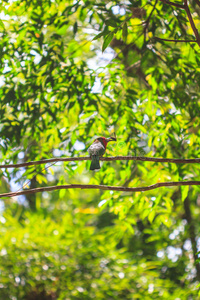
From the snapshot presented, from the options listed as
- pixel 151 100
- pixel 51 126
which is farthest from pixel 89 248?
pixel 151 100

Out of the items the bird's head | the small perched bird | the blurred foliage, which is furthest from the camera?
the blurred foliage

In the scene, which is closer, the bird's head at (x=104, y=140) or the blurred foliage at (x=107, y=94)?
the bird's head at (x=104, y=140)

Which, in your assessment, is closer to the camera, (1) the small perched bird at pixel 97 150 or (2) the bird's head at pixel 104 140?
(1) the small perched bird at pixel 97 150

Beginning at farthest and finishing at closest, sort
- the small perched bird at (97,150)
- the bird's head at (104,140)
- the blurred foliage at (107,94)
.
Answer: the blurred foliage at (107,94) → the bird's head at (104,140) → the small perched bird at (97,150)

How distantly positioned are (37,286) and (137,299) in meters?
1.31

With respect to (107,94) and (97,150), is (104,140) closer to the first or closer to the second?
(97,150)

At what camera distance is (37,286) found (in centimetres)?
417

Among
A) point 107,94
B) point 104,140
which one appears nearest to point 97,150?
point 104,140

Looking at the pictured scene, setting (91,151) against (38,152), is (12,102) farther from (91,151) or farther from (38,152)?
(91,151)

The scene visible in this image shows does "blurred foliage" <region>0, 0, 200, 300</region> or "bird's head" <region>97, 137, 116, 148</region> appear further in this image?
"blurred foliage" <region>0, 0, 200, 300</region>

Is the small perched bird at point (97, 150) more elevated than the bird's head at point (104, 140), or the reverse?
the small perched bird at point (97, 150)

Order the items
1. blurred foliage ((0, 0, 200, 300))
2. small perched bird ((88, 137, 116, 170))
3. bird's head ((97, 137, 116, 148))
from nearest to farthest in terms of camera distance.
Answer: small perched bird ((88, 137, 116, 170)) → bird's head ((97, 137, 116, 148)) → blurred foliage ((0, 0, 200, 300))

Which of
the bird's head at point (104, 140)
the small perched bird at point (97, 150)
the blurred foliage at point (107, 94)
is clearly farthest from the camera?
the blurred foliage at point (107, 94)

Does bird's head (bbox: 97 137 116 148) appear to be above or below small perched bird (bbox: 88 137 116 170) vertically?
below
